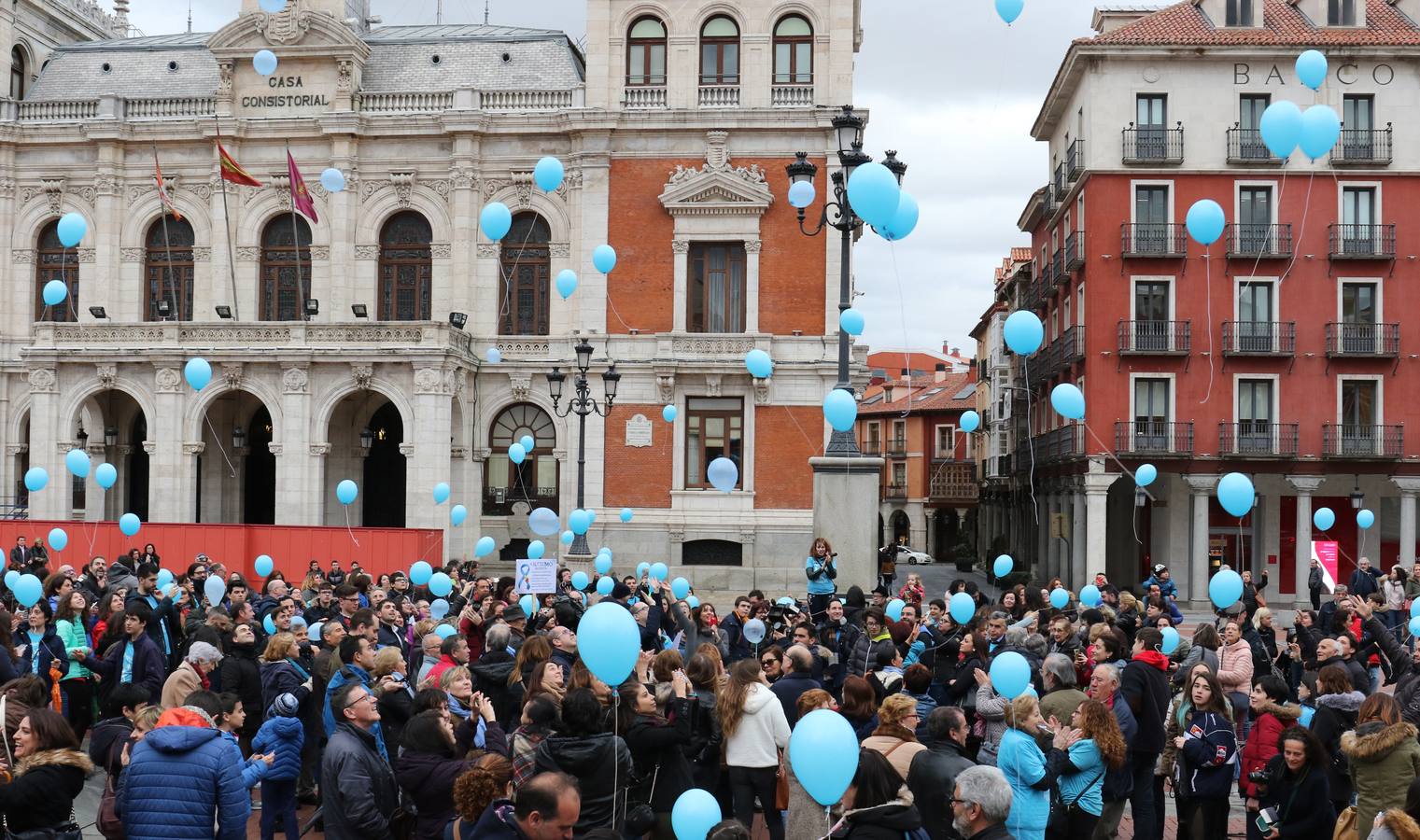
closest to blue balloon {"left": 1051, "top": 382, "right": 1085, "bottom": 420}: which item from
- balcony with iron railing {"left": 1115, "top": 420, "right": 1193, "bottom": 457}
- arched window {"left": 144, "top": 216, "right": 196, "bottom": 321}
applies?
balcony with iron railing {"left": 1115, "top": 420, "right": 1193, "bottom": 457}

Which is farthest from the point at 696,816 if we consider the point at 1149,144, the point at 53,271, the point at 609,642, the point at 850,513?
the point at 53,271

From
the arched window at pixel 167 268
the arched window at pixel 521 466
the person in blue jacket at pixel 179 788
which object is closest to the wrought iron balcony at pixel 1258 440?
the arched window at pixel 521 466

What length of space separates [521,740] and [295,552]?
930 inches

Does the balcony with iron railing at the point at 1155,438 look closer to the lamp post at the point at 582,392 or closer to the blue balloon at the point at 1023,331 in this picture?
the lamp post at the point at 582,392

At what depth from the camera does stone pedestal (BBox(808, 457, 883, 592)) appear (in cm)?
1742

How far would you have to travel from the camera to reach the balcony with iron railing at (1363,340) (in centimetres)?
3594

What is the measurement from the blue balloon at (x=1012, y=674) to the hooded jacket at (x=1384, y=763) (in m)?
2.07

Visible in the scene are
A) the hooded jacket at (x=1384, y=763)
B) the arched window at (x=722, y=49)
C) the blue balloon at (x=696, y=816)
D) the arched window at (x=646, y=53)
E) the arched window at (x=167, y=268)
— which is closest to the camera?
the blue balloon at (x=696, y=816)

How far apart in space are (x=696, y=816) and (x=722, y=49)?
32992 mm

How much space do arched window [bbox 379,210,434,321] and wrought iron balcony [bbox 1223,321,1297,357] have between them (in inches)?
927

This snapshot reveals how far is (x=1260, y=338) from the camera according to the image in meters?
36.0

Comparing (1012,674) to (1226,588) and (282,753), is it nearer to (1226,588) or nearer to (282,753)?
(282,753)

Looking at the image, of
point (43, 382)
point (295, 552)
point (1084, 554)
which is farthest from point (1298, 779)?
point (43, 382)

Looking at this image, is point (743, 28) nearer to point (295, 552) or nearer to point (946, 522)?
point (295, 552)
